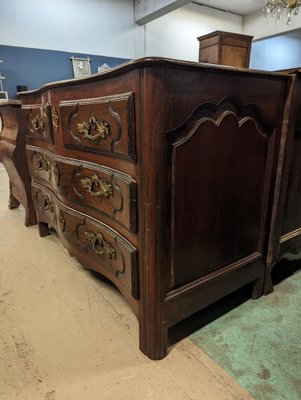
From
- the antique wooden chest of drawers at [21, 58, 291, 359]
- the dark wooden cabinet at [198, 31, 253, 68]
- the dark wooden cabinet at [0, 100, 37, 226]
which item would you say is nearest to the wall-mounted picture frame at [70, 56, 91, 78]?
the dark wooden cabinet at [198, 31, 253, 68]

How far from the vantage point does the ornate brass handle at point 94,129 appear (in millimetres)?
828

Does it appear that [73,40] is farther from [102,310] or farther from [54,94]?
[102,310]

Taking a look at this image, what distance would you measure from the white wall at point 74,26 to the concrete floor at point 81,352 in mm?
4212

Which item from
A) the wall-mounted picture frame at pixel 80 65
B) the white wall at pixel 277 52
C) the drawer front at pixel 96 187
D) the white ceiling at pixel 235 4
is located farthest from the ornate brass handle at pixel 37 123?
the white wall at pixel 277 52

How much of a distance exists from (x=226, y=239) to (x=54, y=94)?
3.01ft

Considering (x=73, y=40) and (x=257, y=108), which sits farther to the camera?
(x=73, y=40)

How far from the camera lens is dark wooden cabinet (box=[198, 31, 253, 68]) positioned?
3.91 m

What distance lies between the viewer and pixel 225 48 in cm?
392

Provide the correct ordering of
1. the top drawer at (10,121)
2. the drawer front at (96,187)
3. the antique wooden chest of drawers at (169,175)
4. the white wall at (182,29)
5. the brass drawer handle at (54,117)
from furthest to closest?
1. the white wall at (182,29)
2. the top drawer at (10,121)
3. the brass drawer handle at (54,117)
4. the drawer front at (96,187)
5. the antique wooden chest of drawers at (169,175)

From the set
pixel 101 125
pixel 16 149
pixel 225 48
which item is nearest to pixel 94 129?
pixel 101 125

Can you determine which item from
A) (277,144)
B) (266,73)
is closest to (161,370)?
(277,144)

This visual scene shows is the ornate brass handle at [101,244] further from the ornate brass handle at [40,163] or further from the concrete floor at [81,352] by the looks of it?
the ornate brass handle at [40,163]

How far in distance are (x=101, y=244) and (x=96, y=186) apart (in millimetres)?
236

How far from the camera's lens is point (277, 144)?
3.26ft
